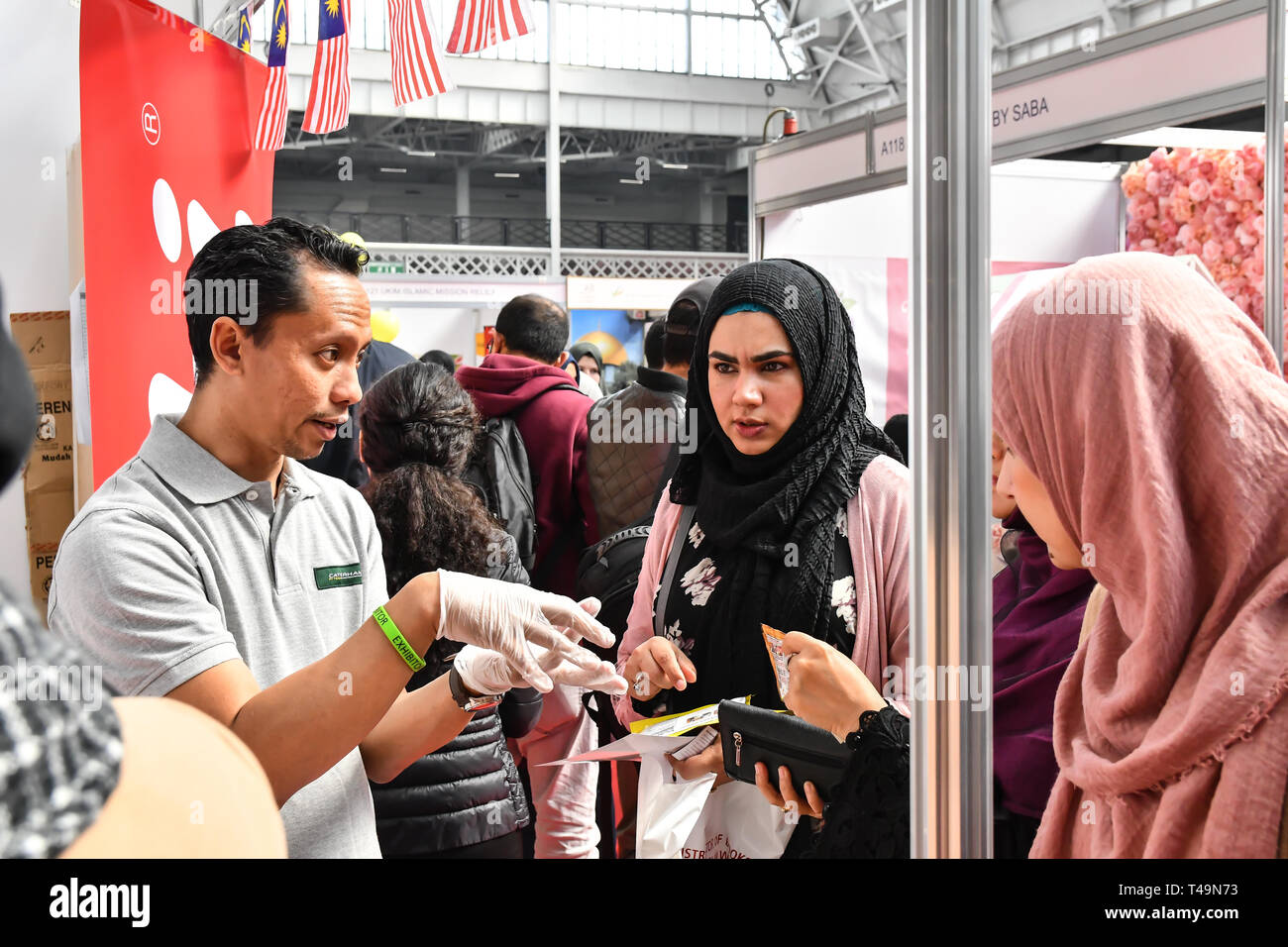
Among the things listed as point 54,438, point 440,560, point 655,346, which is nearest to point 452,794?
point 440,560

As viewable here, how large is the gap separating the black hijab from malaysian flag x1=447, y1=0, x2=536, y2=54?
1.82 meters

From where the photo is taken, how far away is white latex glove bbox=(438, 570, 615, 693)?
3.63 ft

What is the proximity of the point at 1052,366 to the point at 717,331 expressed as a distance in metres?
0.86

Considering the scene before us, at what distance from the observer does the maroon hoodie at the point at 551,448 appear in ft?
9.45

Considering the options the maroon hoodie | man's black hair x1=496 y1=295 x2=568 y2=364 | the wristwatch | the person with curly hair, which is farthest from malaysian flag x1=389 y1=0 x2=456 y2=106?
the wristwatch

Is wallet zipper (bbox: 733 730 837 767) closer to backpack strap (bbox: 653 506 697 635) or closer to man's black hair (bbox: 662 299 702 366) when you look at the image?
backpack strap (bbox: 653 506 697 635)

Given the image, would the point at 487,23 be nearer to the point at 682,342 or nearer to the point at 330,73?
the point at 330,73

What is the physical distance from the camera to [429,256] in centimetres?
1556

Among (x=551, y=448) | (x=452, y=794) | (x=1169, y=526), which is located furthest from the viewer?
(x=551, y=448)

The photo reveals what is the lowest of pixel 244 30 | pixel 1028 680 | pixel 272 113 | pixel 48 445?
pixel 1028 680

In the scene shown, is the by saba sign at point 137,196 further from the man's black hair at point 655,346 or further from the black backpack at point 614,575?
→ the man's black hair at point 655,346

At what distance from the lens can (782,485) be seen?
5.38 feet

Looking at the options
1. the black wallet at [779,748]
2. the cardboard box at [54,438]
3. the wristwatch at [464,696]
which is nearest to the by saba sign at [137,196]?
the cardboard box at [54,438]

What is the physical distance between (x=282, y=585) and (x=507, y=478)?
5.01 feet
